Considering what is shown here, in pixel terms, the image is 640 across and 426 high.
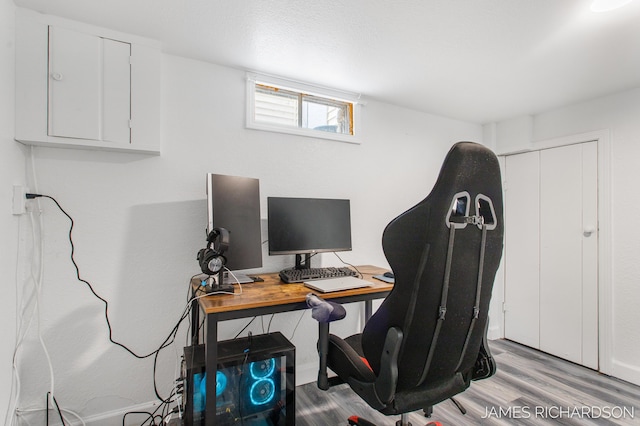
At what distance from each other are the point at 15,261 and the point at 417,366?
1.98 meters

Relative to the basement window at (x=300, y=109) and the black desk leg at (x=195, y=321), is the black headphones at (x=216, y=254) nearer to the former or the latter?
the black desk leg at (x=195, y=321)

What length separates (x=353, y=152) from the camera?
260 cm

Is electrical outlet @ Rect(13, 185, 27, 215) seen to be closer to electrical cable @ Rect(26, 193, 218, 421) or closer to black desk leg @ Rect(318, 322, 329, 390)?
electrical cable @ Rect(26, 193, 218, 421)

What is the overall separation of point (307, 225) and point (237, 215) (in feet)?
1.64

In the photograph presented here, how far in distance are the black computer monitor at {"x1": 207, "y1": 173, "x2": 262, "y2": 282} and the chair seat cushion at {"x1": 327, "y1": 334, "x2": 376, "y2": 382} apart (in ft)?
2.43

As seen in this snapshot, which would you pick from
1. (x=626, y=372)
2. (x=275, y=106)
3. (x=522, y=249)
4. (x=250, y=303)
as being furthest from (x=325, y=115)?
(x=626, y=372)

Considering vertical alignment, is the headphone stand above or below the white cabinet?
below

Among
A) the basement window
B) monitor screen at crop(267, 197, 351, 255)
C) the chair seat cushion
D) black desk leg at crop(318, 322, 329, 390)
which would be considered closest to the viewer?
the chair seat cushion

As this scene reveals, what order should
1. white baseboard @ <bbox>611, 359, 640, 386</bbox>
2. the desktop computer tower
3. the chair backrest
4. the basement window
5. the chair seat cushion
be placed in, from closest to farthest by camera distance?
the chair backrest → the chair seat cushion → the desktop computer tower → the basement window → white baseboard @ <bbox>611, 359, 640, 386</bbox>

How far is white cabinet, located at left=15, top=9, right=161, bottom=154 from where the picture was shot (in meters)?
1.52

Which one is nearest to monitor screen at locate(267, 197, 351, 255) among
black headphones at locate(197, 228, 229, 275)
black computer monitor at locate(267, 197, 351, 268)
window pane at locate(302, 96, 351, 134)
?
black computer monitor at locate(267, 197, 351, 268)

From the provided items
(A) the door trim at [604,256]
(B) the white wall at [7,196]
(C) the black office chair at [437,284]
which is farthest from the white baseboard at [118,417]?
(A) the door trim at [604,256]

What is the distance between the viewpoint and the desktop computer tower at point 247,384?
1469 millimetres

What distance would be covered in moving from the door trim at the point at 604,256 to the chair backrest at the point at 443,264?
2190 millimetres
